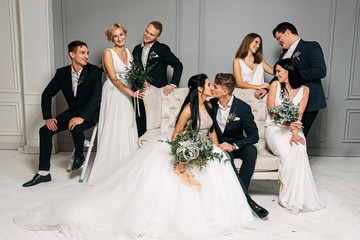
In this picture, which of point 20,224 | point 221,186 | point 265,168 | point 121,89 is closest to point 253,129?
point 265,168

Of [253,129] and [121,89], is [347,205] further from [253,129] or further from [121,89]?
[121,89]

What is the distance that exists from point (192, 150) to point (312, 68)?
2228mm

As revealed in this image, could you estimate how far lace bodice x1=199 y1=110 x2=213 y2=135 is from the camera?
3.65m

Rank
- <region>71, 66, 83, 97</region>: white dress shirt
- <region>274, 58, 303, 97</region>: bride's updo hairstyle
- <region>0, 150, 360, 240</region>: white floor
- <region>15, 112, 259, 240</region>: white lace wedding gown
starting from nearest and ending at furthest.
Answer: <region>15, 112, 259, 240</region>: white lace wedding gown < <region>0, 150, 360, 240</region>: white floor < <region>274, 58, 303, 97</region>: bride's updo hairstyle < <region>71, 66, 83, 97</region>: white dress shirt

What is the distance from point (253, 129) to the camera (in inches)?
152

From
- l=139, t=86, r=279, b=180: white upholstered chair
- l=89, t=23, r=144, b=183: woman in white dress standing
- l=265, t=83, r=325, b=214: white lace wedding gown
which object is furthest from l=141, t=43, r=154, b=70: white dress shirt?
l=265, t=83, r=325, b=214: white lace wedding gown

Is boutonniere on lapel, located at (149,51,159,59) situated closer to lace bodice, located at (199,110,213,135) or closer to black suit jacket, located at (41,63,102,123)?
black suit jacket, located at (41,63,102,123)

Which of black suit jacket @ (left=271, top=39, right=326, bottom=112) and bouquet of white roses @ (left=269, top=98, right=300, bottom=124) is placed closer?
bouquet of white roses @ (left=269, top=98, right=300, bottom=124)

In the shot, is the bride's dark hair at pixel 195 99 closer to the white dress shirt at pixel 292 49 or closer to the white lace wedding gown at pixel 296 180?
the white lace wedding gown at pixel 296 180

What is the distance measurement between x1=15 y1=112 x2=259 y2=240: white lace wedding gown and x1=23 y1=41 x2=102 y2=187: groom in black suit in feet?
3.64

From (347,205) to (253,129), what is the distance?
1.37m

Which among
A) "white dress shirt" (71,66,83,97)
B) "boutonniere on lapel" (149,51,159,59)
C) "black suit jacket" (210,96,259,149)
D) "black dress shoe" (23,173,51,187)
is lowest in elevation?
"black dress shoe" (23,173,51,187)

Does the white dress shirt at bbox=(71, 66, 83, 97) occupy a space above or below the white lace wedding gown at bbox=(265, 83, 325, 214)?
above

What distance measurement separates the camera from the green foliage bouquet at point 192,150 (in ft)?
9.96
